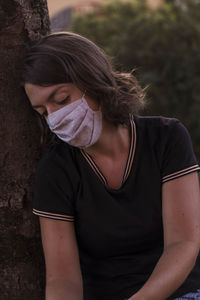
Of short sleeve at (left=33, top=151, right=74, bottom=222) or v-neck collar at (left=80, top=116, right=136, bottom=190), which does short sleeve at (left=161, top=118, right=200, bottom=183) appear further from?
short sleeve at (left=33, top=151, right=74, bottom=222)

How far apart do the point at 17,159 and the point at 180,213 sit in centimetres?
80

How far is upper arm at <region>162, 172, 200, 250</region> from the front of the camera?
2.37 meters

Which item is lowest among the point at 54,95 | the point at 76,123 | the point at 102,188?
the point at 102,188

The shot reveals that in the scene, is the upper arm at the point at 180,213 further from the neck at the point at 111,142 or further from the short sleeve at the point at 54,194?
the short sleeve at the point at 54,194

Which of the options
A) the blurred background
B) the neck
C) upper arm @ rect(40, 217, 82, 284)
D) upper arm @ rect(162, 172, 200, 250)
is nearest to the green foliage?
the blurred background

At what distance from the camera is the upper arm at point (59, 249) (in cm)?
241

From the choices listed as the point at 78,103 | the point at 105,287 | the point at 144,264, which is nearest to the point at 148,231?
the point at 144,264

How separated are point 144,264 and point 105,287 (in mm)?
217

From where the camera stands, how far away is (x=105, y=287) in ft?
8.19

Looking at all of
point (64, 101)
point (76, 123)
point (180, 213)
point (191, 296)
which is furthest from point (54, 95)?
point (191, 296)

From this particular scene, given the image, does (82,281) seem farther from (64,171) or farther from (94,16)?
(94,16)

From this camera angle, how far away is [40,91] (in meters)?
2.36

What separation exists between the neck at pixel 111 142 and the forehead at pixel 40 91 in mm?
296

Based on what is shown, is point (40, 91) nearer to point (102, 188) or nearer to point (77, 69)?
point (77, 69)
